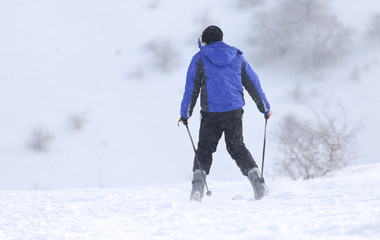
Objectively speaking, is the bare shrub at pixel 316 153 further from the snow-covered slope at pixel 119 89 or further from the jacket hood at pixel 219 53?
the jacket hood at pixel 219 53

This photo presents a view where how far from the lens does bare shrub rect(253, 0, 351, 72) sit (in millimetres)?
26516

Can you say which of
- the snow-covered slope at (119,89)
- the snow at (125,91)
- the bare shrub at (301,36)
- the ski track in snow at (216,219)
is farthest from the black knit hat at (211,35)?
the bare shrub at (301,36)

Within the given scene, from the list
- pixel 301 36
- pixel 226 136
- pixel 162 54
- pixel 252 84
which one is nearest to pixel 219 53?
pixel 252 84

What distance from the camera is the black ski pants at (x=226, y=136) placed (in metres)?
4.02

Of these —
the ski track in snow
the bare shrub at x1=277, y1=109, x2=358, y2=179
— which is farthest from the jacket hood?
the bare shrub at x1=277, y1=109, x2=358, y2=179

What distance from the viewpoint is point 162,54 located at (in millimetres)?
26781

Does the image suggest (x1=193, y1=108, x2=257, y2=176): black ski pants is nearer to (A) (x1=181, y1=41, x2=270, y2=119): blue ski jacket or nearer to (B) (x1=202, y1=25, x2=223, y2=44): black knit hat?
(A) (x1=181, y1=41, x2=270, y2=119): blue ski jacket

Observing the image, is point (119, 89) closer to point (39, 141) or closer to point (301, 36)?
point (39, 141)

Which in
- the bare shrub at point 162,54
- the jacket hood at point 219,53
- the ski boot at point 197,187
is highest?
the bare shrub at point 162,54

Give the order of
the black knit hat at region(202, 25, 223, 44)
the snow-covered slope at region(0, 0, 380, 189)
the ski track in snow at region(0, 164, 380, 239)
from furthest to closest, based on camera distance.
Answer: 1. the snow-covered slope at region(0, 0, 380, 189)
2. the black knit hat at region(202, 25, 223, 44)
3. the ski track in snow at region(0, 164, 380, 239)

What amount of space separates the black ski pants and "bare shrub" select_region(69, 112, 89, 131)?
19.9 m

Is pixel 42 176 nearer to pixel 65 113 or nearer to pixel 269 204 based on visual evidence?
pixel 65 113

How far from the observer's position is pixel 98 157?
20875mm

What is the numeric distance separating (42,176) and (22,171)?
1002 mm
